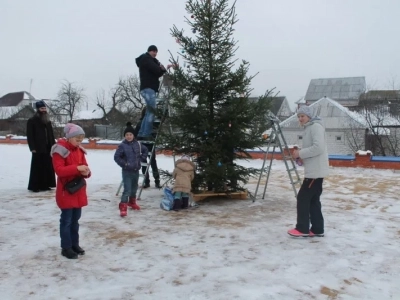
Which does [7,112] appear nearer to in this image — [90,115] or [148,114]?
[90,115]

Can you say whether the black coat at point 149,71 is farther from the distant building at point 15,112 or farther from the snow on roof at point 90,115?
the snow on roof at point 90,115

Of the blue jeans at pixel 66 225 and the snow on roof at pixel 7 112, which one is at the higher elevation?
the snow on roof at pixel 7 112

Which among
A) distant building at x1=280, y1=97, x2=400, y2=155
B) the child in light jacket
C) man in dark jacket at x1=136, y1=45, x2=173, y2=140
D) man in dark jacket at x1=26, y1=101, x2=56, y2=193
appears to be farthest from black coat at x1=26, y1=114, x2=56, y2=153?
distant building at x1=280, y1=97, x2=400, y2=155

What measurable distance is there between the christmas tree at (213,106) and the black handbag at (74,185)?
3.04 metres

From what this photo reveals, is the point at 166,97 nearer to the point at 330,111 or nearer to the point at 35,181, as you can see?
the point at 35,181

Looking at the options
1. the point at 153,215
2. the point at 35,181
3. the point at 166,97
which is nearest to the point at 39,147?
the point at 35,181

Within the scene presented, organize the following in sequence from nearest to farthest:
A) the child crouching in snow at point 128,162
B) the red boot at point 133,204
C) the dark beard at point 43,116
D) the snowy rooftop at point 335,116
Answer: the child crouching in snow at point 128,162
the red boot at point 133,204
the dark beard at point 43,116
the snowy rooftop at point 335,116

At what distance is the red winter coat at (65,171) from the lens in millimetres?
4199

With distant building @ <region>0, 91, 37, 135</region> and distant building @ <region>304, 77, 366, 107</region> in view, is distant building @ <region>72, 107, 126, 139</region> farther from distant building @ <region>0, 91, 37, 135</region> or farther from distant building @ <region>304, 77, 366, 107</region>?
distant building @ <region>304, 77, 366, 107</region>

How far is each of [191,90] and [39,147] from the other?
3.50 m

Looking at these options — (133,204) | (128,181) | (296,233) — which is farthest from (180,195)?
(296,233)

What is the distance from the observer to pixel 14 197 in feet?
25.5

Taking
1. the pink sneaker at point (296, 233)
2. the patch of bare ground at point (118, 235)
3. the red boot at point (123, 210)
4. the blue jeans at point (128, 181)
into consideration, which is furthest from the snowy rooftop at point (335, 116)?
the patch of bare ground at point (118, 235)

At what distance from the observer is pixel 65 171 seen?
4.18 metres
